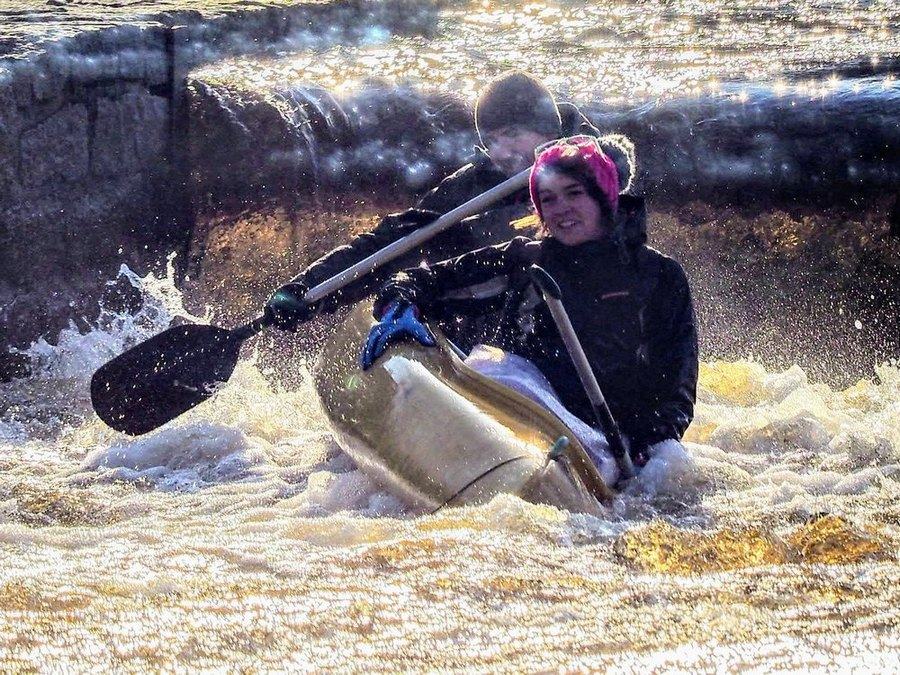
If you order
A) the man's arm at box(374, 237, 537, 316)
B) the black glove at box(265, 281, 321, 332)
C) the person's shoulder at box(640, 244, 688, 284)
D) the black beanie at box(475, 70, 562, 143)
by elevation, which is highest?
the black beanie at box(475, 70, 562, 143)

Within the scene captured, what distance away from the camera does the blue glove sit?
14.0ft

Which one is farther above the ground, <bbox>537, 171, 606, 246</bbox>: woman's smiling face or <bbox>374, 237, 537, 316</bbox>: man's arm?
<bbox>537, 171, 606, 246</bbox>: woman's smiling face

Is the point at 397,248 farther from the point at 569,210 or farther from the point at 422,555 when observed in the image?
the point at 422,555

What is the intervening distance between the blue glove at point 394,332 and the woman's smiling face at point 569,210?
558 millimetres

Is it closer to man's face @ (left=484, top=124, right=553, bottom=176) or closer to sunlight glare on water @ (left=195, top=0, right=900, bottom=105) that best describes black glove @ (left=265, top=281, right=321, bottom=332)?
man's face @ (left=484, top=124, right=553, bottom=176)

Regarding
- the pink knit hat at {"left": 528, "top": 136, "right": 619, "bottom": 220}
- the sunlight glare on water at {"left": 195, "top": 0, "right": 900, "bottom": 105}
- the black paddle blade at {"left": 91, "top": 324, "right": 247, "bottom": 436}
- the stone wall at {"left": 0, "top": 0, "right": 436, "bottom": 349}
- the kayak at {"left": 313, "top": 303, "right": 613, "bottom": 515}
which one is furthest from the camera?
the sunlight glare on water at {"left": 195, "top": 0, "right": 900, "bottom": 105}

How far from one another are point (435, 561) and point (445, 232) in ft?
6.80

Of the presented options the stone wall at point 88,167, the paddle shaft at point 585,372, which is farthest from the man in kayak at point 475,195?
the stone wall at point 88,167

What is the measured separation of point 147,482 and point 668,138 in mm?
3579

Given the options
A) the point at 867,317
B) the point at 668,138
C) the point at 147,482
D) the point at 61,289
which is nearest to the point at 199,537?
the point at 147,482

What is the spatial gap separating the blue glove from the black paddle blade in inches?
47.8

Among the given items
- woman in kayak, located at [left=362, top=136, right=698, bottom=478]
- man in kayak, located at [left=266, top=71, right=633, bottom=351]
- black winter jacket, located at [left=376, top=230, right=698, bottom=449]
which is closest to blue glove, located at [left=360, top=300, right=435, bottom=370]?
woman in kayak, located at [left=362, top=136, right=698, bottom=478]

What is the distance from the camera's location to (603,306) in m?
4.21

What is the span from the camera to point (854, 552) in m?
3.45
